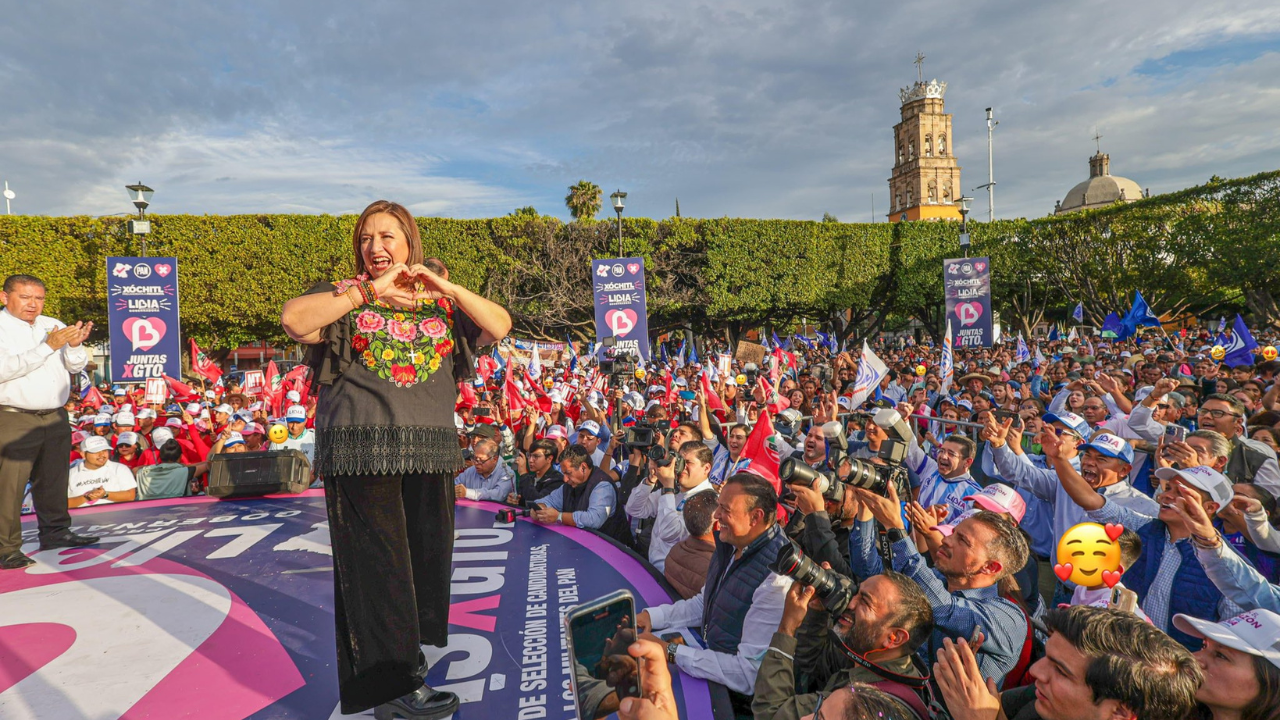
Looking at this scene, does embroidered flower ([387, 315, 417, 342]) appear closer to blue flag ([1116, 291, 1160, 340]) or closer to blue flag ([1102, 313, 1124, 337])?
blue flag ([1116, 291, 1160, 340])

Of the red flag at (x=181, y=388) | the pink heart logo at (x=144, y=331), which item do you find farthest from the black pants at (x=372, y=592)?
the pink heart logo at (x=144, y=331)

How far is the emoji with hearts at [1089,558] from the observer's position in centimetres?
233

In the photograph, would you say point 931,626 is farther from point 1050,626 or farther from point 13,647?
point 13,647

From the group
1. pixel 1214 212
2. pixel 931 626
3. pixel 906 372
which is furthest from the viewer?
pixel 1214 212

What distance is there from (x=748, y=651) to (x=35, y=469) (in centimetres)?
422

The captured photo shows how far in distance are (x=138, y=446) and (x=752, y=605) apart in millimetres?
7709

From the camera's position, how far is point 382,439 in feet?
7.04

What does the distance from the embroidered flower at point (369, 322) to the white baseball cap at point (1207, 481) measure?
315 centimetres

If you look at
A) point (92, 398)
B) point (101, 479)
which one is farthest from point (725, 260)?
point (101, 479)

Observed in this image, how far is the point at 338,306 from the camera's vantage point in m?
2.01

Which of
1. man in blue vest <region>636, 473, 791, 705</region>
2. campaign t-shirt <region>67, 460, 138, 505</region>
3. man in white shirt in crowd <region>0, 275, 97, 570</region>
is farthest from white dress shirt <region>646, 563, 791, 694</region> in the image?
campaign t-shirt <region>67, 460, 138, 505</region>

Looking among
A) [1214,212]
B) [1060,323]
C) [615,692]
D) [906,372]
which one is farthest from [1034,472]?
[1060,323]

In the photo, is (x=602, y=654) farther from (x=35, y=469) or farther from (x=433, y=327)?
(x=35, y=469)

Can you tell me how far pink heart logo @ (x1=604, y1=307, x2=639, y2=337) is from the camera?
12570mm
